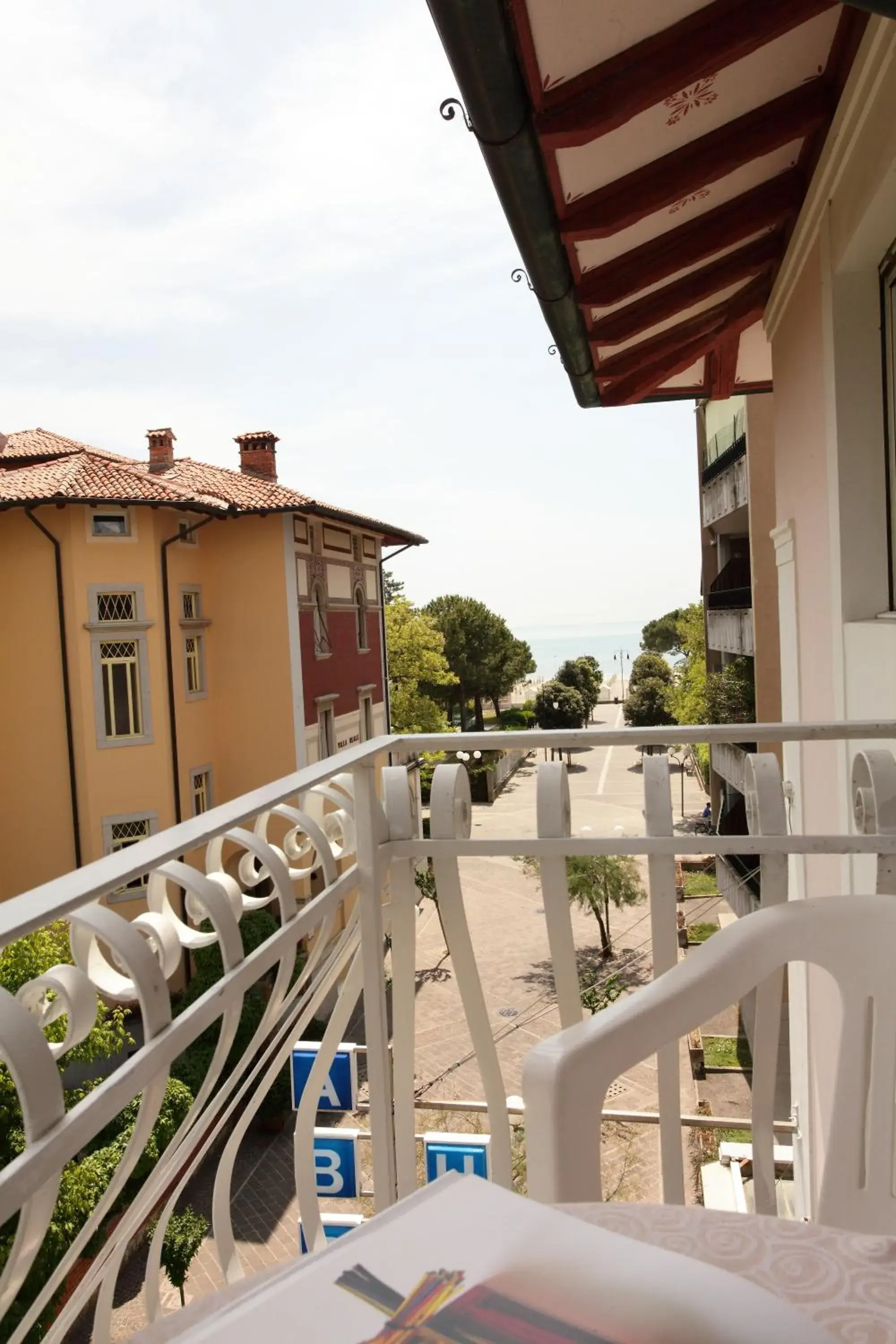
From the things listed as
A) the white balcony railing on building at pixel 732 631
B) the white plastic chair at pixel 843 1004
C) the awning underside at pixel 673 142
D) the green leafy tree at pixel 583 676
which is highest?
the awning underside at pixel 673 142

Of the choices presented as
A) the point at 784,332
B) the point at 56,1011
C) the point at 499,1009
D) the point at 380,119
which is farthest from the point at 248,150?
the point at 56,1011

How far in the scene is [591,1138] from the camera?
108cm

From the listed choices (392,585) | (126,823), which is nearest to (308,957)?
(126,823)

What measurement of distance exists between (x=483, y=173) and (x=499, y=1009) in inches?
632

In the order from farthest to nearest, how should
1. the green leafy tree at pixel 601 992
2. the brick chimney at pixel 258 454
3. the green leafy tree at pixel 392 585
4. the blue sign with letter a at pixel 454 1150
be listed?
1. the green leafy tree at pixel 392 585
2. the brick chimney at pixel 258 454
3. the green leafy tree at pixel 601 992
4. the blue sign with letter a at pixel 454 1150

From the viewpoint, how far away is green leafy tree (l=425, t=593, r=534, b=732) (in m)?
42.2

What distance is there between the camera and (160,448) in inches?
690

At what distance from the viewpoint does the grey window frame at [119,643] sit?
47.3ft

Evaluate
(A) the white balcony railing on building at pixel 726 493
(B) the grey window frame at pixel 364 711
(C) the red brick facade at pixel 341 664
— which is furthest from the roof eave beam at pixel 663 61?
(B) the grey window frame at pixel 364 711

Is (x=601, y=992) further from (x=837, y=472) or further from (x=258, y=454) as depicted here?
(x=837, y=472)

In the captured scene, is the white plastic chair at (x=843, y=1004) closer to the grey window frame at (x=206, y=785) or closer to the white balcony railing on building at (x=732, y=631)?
the grey window frame at (x=206, y=785)

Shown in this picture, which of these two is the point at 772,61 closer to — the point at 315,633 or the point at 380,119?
the point at 380,119

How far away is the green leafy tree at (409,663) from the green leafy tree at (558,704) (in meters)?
14.2

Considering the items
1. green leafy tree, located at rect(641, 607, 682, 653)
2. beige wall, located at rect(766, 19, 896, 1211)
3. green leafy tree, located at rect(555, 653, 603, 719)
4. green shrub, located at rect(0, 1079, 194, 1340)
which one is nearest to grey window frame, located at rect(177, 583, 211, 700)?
green shrub, located at rect(0, 1079, 194, 1340)
